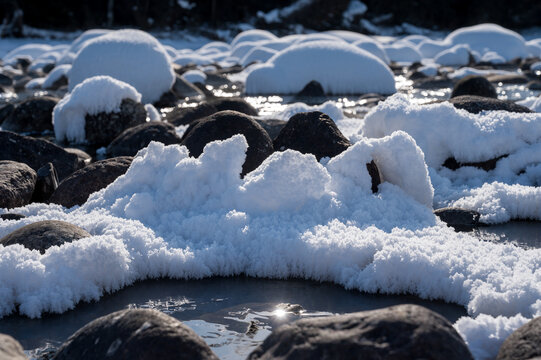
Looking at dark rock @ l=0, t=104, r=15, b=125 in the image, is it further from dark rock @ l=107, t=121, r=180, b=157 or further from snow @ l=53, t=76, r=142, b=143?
dark rock @ l=107, t=121, r=180, b=157

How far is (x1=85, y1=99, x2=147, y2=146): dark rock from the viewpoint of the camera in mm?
9570

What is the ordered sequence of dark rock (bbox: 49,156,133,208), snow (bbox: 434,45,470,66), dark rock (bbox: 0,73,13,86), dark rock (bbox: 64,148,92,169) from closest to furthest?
1. dark rock (bbox: 49,156,133,208)
2. dark rock (bbox: 64,148,92,169)
3. dark rock (bbox: 0,73,13,86)
4. snow (bbox: 434,45,470,66)

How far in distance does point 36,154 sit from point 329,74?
772 centimetres

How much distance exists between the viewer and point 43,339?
354 cm

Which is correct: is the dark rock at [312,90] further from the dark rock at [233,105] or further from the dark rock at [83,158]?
the dark rock at [83,158]

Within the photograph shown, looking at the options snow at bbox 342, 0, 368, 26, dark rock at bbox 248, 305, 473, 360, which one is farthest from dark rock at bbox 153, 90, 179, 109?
snow at bbox 342, 0, 368, 26

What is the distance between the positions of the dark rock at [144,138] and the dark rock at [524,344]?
5.51 m

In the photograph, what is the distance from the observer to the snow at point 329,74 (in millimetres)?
13945

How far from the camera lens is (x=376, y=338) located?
104 inches

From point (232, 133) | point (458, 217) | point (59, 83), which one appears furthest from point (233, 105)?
point (59, 83)

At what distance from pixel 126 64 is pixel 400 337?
36.1 ft

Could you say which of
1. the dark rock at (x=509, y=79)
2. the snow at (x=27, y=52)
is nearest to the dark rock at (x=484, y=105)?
the dark rock at (x=509, y=79)

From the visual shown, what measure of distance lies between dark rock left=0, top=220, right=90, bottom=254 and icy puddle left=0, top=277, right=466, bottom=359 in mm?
439

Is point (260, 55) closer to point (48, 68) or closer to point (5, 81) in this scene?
point (48, 68)
